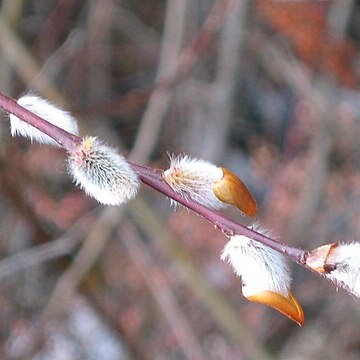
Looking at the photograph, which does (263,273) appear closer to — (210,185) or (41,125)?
(210,185)

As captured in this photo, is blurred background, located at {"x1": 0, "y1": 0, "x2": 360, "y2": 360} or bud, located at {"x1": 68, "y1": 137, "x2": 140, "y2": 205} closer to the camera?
bud, located at {"x1": 68, "y1": 137, "x2": 140, "y2": 205}

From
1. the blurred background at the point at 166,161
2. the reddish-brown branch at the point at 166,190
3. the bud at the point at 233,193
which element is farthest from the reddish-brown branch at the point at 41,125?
the blurred background at the point at 166,161

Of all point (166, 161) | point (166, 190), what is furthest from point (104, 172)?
point (166, 161)

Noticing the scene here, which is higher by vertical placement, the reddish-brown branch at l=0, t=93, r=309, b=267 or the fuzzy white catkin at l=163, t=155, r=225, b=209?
the fuzzy white catkin at l=163, t=155, r=225, b=209

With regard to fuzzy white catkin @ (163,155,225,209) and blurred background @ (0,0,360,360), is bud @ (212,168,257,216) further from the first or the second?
blurred background @ (0,0,360,360)

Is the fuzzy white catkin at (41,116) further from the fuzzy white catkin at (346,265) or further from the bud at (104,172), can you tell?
the fuzzy white catkin at (346,265)

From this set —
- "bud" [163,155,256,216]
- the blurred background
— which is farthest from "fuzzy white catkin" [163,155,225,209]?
the blurred background
